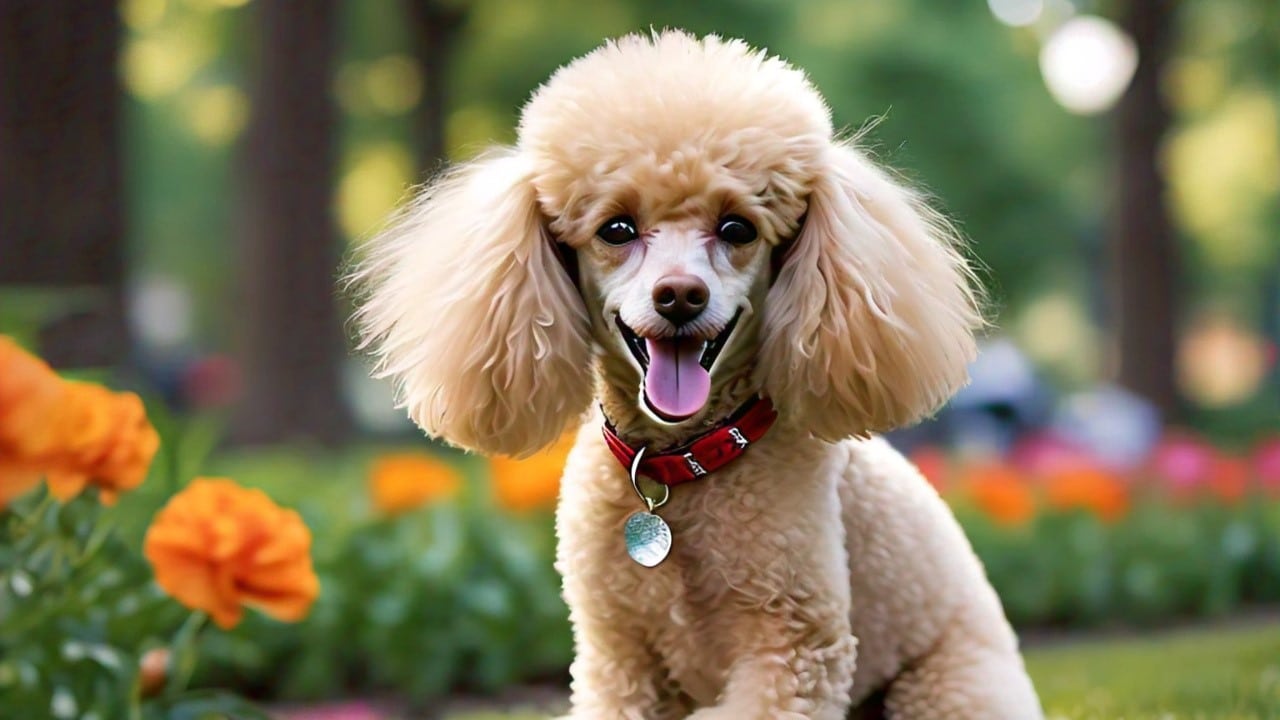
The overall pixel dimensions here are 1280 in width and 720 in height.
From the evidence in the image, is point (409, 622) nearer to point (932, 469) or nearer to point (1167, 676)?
point (1167, 676)

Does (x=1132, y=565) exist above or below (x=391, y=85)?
above

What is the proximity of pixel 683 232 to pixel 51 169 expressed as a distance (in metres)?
4.85

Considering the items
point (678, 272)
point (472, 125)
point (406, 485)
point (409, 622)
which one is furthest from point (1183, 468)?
point (472, 125)

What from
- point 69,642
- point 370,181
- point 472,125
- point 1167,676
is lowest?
point 370,181

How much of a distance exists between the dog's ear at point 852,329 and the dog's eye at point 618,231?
29cm

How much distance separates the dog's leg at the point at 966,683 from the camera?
2.63 m

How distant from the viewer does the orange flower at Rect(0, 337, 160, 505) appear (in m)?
1.91

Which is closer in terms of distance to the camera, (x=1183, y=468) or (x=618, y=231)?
(x=618, y=231)

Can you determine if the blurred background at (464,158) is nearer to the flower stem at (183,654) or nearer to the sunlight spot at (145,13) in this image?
the sunlight spot at (145,13)

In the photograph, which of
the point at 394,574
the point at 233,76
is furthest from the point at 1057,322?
the point at 394,574

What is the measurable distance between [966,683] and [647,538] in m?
0.68

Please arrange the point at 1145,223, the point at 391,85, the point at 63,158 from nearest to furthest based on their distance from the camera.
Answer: the point at 63,158 < the point at 1145,223 < the point at 391,85

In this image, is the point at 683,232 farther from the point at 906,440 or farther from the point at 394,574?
the point at 906,440

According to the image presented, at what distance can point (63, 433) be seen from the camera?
6.95 ft
